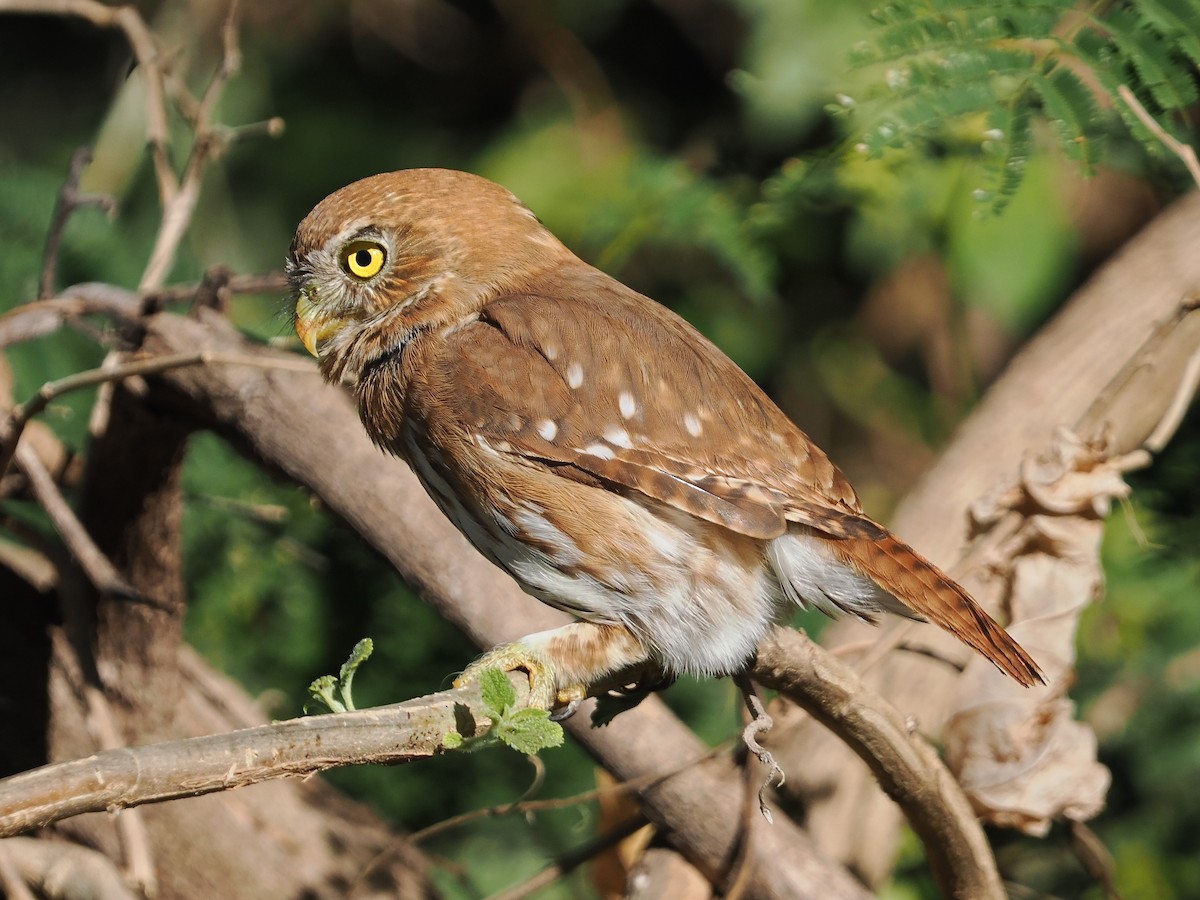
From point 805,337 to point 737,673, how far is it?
3271 mm

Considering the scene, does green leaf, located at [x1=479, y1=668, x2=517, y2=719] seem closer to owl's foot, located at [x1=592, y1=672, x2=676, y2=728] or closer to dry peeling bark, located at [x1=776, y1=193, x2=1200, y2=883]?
owl's foot, located at [x1=592, y1=672, x2=676, y2=728]

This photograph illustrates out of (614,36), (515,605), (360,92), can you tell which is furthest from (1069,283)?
(360,92)

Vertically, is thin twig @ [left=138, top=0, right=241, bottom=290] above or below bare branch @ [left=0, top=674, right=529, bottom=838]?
above

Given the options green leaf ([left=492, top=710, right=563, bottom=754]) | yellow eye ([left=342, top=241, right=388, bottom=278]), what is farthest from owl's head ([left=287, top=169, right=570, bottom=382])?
green leaf ([left=492, top=710, right=563, bottom=754])

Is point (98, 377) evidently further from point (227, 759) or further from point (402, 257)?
point (227, 759)

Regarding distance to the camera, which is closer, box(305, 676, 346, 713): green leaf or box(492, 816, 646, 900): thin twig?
box(305, 676, 346, 713): green leaf

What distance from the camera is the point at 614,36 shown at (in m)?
5.64

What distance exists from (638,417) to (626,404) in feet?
0.12

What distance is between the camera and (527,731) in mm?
1662

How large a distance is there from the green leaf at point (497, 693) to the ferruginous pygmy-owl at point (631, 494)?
1.08ft

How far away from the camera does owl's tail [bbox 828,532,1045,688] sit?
2035 mm

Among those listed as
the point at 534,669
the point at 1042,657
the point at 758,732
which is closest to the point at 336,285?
the point at 534,669

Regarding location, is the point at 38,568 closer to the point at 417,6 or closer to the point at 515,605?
the point at 515,605

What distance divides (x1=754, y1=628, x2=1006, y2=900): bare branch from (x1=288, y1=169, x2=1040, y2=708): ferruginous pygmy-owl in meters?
0.09
